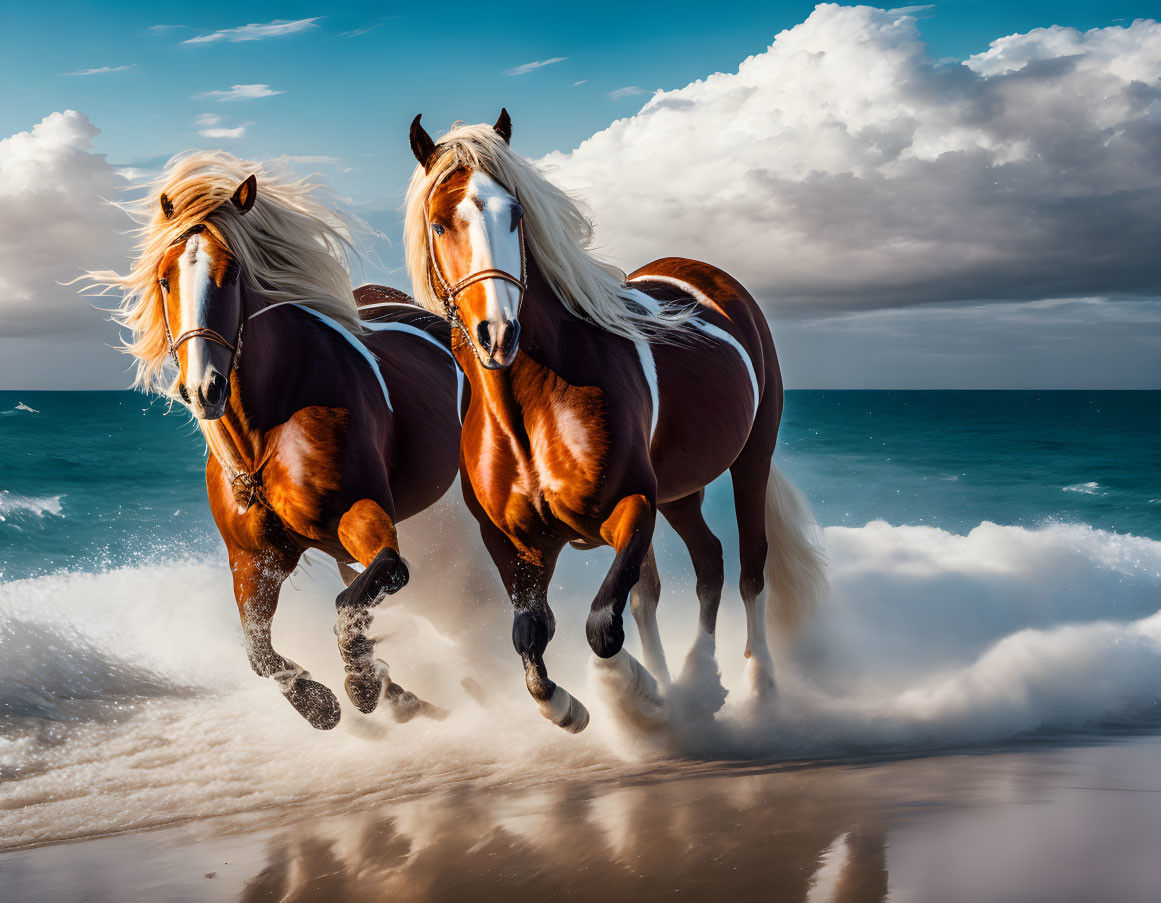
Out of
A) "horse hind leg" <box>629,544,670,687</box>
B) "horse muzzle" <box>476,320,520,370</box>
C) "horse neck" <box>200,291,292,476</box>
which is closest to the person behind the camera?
"horse muzzle" <box>476,320,520,370</box>

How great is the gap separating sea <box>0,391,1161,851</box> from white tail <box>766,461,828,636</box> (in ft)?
0.44

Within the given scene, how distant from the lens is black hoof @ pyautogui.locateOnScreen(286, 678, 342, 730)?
4004mm

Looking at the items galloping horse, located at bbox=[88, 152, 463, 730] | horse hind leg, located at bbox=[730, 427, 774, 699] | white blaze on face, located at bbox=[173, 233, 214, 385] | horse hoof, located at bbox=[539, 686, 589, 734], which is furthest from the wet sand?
white blaze on face, located at bbox=[173, 233, 214, 385]

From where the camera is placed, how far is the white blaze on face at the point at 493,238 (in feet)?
10.0

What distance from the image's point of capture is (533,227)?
3.46m

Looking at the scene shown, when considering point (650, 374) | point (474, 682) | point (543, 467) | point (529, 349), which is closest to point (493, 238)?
point (529, 349)

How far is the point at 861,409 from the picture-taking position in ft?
178

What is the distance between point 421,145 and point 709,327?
1686 mm

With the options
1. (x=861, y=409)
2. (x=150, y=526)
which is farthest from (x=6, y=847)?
(x=861, y=409)

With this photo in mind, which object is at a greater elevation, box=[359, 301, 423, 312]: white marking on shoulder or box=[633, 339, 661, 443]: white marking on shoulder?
box=[359, 301, 423, 312]: white marking on shoulder

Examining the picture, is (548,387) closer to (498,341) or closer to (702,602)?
(498,341)

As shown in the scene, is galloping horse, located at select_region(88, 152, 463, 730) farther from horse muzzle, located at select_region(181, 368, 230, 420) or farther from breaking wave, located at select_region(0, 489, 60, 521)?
breaking wave, located at select_region(0, 489, 60, 521)

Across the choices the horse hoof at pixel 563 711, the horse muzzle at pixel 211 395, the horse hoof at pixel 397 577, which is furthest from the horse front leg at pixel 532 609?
the horse muzzle at pixel 211 395

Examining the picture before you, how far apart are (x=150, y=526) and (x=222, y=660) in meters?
13.9
